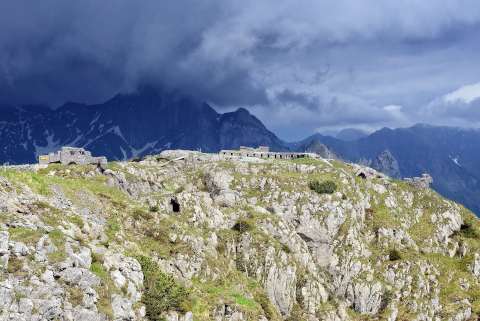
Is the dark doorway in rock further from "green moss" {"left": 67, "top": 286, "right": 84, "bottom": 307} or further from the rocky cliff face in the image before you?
"green moss" {"left": 67, "top": 286, "right": 84, "bottom": 307}

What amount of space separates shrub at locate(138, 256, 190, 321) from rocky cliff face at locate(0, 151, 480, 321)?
0.25 m

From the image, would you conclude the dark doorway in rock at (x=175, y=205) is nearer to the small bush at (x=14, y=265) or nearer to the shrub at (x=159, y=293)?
the shrub at (x=159, y=293)

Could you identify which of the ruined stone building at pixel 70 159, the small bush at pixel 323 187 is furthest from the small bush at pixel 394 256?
the ruined stone building at pixel 70 159

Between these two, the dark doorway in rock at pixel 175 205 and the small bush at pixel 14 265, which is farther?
the dark doorway in rock at pixel 175 205

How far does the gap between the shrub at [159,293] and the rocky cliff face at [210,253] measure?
0.83 ft

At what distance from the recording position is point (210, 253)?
132500 millimetres

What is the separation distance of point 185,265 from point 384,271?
304ft

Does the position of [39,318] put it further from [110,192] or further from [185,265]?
[110,192]

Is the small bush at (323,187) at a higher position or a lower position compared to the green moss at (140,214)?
higher

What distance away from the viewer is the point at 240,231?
15862cm

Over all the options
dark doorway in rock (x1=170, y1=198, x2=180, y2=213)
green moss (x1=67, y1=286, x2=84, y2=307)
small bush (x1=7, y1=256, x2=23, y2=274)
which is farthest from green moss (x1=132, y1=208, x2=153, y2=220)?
small bush (x1=7, y1=256, x2=23, y2=274)

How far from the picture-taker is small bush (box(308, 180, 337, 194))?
193 m

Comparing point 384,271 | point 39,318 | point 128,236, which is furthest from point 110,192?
point 384,271

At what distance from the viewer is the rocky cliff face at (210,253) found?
72.5 m
